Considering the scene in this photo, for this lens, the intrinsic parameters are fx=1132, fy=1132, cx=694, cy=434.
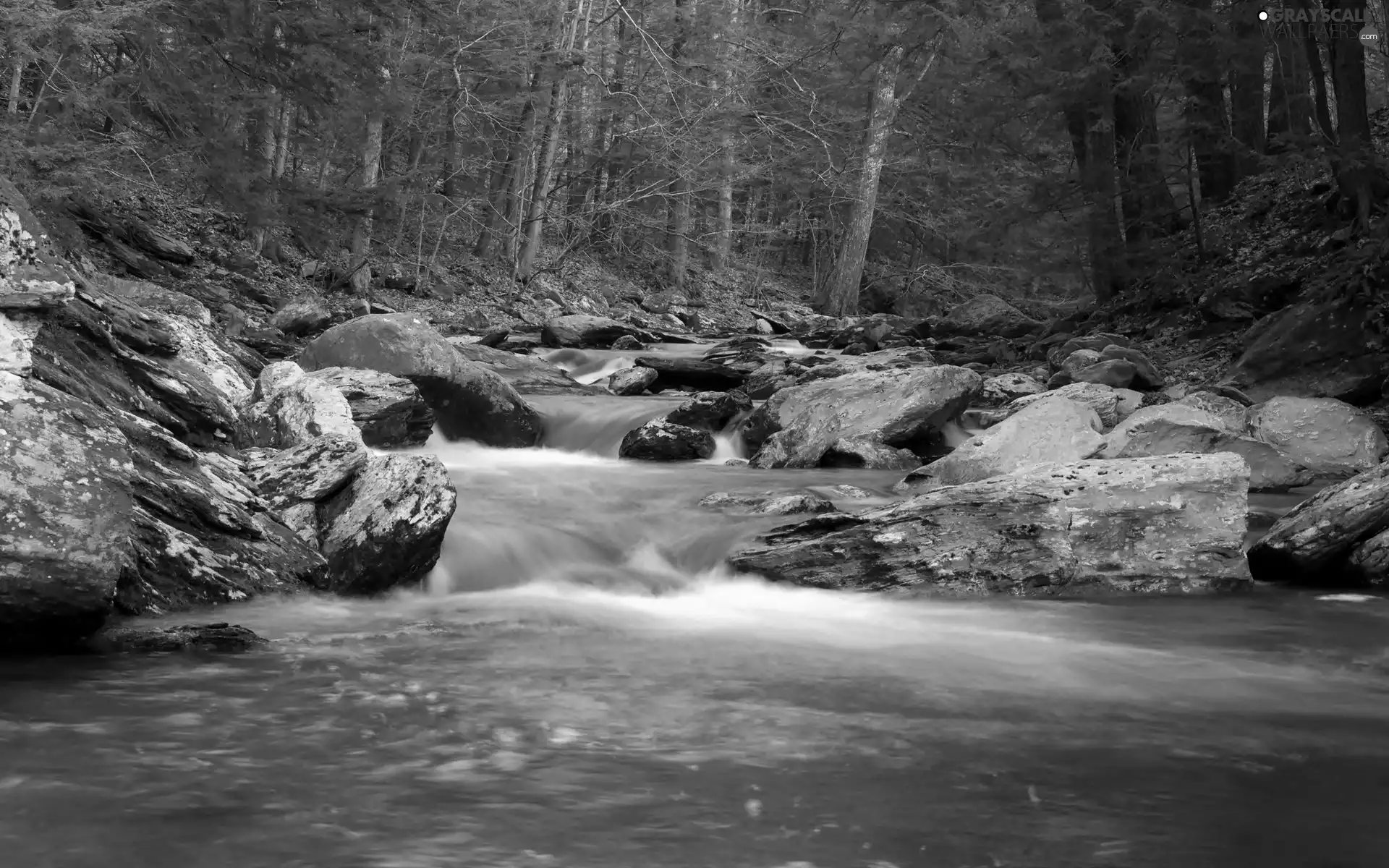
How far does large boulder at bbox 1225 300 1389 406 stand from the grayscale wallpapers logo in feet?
9.00

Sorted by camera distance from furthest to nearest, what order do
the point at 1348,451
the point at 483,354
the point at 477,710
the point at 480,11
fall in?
the point at 480,11
the point at 483,354
the point at 1348,451
the point at 477,710

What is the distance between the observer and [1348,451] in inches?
365

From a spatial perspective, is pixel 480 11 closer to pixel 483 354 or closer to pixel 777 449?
pixel 483 354

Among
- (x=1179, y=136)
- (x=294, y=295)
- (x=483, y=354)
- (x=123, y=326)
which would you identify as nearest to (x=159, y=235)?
(x=294, y=295)

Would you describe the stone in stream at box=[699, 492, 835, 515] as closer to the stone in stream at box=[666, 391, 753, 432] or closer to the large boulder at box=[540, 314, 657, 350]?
the stone in stream at box=[666, 391, 753, 432]

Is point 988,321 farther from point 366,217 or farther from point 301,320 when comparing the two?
point 301,320

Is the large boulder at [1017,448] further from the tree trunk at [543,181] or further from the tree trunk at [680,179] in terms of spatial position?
the tree trunk at [543,181]

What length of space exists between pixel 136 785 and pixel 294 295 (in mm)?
16694

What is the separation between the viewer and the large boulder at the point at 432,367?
10.9 meters

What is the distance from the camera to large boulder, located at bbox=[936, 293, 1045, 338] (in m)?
20.1

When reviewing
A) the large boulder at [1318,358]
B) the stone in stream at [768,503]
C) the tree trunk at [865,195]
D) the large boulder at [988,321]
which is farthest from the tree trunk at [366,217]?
the large boulder at [1318,358]

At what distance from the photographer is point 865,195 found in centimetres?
2511

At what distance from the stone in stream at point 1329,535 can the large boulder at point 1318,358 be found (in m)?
4.37

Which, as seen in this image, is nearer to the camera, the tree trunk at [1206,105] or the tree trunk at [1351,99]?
the tree trunk at [1351,99]
